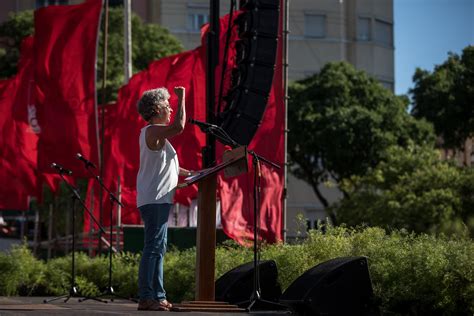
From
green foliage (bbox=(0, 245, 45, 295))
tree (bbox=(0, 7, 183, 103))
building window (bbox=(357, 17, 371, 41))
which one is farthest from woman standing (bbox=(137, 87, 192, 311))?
building window (bbox=(357, 17, 371, 41))

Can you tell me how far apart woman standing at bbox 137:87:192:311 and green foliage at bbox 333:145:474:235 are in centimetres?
1975

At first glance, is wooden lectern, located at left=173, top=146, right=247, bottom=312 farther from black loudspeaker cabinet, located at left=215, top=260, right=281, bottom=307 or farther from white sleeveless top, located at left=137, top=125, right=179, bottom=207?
black loudspeaker cabinet, located at left=215, top=260, right=281, bottom=307

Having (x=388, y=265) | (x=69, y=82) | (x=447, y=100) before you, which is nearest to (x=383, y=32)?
(x=447, y=100)

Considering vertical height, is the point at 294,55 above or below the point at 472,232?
above

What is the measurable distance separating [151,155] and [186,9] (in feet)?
167

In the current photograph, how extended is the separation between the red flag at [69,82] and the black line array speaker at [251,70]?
12561 millimetres

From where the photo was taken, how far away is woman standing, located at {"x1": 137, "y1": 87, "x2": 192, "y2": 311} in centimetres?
932

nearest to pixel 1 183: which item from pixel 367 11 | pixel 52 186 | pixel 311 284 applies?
pixel 52 186

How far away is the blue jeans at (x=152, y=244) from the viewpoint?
9.32 metres

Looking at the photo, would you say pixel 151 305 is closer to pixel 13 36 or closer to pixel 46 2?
pixel 13 36

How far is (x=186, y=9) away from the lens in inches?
2347

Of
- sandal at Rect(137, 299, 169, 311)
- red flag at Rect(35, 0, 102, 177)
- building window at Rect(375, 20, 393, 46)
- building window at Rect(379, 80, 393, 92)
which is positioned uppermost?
building window at Rect(375, 20, 393, 46)

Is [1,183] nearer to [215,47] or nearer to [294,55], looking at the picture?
[215,47]

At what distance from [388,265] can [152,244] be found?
87.7 inches
